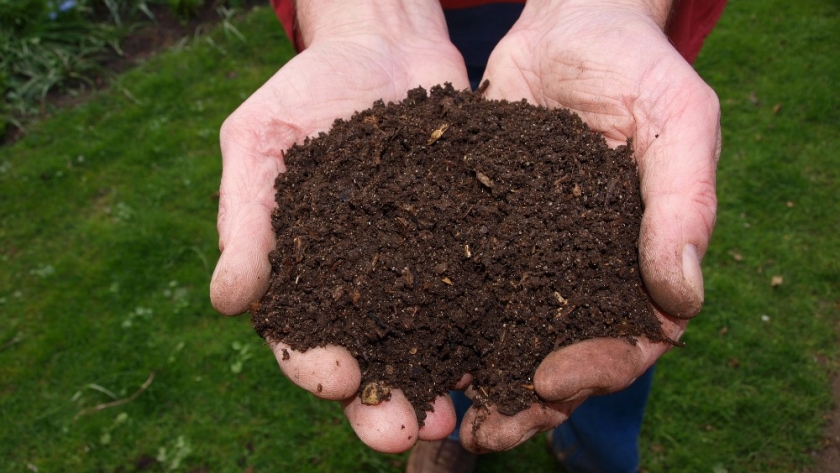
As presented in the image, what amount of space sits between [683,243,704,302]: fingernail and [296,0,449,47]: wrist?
67.2 inches

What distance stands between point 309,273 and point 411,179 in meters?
0.51

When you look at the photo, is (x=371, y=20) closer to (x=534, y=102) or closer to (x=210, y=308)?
(x=534, y=102)

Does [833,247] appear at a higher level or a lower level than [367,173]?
lower

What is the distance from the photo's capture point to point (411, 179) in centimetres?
224

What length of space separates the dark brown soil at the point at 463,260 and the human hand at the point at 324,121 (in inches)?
2.7

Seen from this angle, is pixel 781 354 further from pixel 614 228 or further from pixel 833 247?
pixel 614 228

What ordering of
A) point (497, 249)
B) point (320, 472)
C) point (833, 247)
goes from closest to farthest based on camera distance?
point (497, 249) → point (320, 472) → point (833, 247)

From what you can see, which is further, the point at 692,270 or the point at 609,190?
the point at 609,190

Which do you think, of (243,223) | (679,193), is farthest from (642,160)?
(243,223)

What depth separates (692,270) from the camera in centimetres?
180

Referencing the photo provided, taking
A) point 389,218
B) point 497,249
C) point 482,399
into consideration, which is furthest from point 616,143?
point 482,399

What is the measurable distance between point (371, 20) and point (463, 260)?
1.42m

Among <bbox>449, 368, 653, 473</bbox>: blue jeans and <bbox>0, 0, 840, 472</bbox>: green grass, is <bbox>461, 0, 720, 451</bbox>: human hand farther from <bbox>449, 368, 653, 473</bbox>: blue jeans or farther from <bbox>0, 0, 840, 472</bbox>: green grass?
<bbox>0, 0, 840, 472</bbox>: green grass

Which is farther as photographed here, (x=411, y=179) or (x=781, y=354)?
(x=781, y=354)
